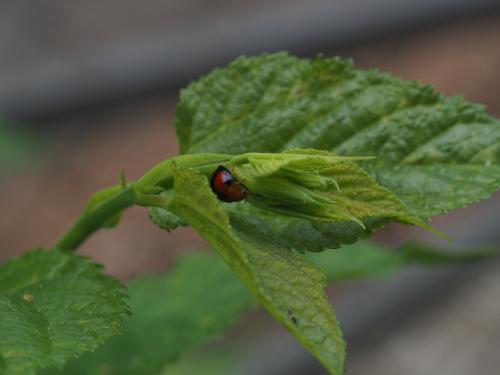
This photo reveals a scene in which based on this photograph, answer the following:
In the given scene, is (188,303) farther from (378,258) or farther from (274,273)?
(274,273)

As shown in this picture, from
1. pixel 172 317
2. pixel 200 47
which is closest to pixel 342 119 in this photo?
pixel 172 317

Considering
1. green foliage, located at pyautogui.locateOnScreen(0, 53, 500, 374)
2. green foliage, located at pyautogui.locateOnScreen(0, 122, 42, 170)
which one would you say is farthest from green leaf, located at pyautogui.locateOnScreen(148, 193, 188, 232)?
green foliage, located at pyautogui.locateOnScreen(0, 122, 42, 170)

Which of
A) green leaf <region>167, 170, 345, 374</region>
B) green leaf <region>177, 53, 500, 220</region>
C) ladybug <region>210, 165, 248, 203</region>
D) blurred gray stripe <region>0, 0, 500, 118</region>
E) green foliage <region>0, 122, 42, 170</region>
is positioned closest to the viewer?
green leaf <region>167, 170, 345, 374</region>

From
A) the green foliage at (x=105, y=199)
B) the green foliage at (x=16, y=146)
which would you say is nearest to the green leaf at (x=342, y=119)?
the green foliage at (x=105, y=199)

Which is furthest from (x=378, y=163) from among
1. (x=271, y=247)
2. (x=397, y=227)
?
(x=397, y=227)

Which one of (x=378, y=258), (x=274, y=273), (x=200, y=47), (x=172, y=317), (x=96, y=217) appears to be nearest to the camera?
(x=274, y=273)

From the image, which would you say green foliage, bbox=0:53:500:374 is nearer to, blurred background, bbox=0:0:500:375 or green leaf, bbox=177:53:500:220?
green leaf, bbox=177:53:500:220
